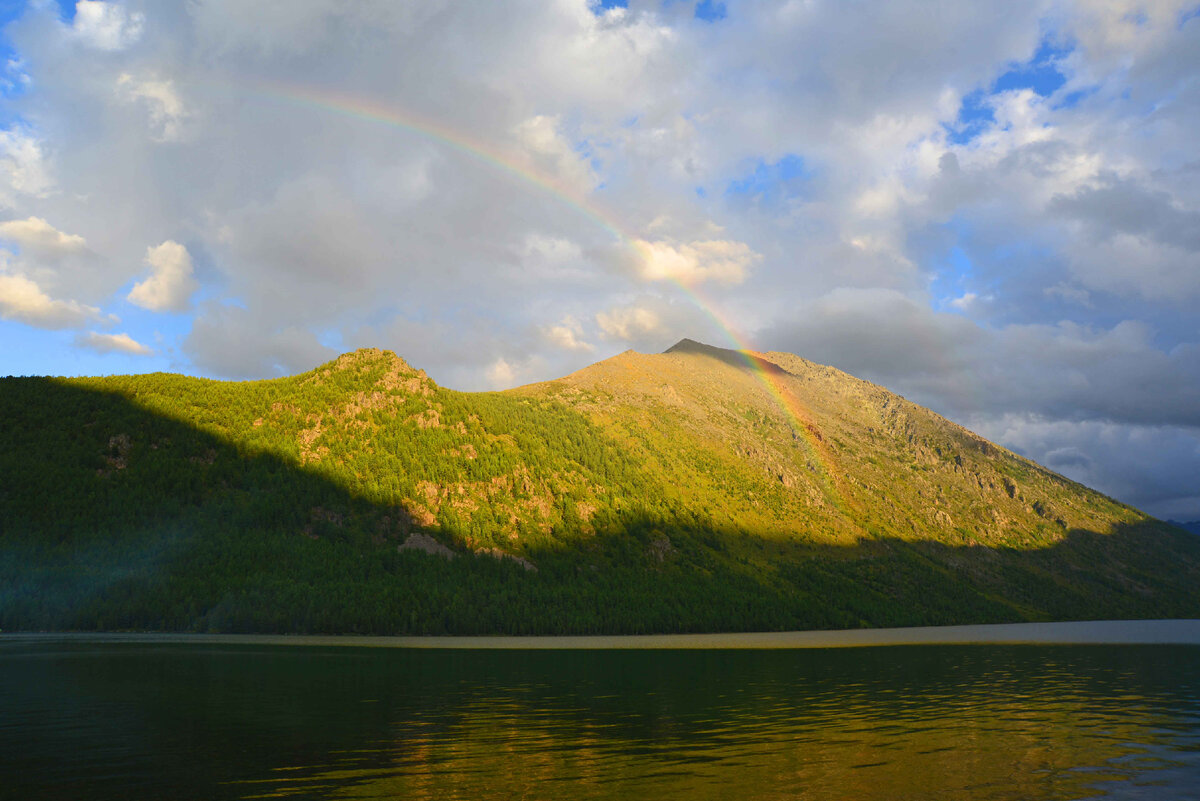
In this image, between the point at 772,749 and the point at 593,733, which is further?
the point at 593,733

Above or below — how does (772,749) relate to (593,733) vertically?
above

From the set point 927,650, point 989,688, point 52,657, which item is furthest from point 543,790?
point 927,650

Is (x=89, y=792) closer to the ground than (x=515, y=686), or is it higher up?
higher up

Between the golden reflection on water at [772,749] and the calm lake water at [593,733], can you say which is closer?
the golden reflection on water at [772,749]

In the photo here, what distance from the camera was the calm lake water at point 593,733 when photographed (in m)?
41.3

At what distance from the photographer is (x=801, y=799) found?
37.7 metres

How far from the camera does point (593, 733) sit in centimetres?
5997

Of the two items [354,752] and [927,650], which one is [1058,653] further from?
[354,752]

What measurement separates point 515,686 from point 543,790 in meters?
63.5

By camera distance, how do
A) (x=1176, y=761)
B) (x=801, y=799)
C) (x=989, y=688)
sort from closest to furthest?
1. (x=801, y=799)
2. (x=1176, y=761)
3. (x=989, y=688)

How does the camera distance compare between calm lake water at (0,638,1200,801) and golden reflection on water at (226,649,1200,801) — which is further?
calm lake water at (0,638,1200,801)

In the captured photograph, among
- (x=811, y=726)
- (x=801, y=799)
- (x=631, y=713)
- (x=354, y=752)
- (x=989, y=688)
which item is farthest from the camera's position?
(x=989, y=688)

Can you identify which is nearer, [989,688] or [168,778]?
[168,778]

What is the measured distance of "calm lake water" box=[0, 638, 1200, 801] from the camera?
41.3 m
